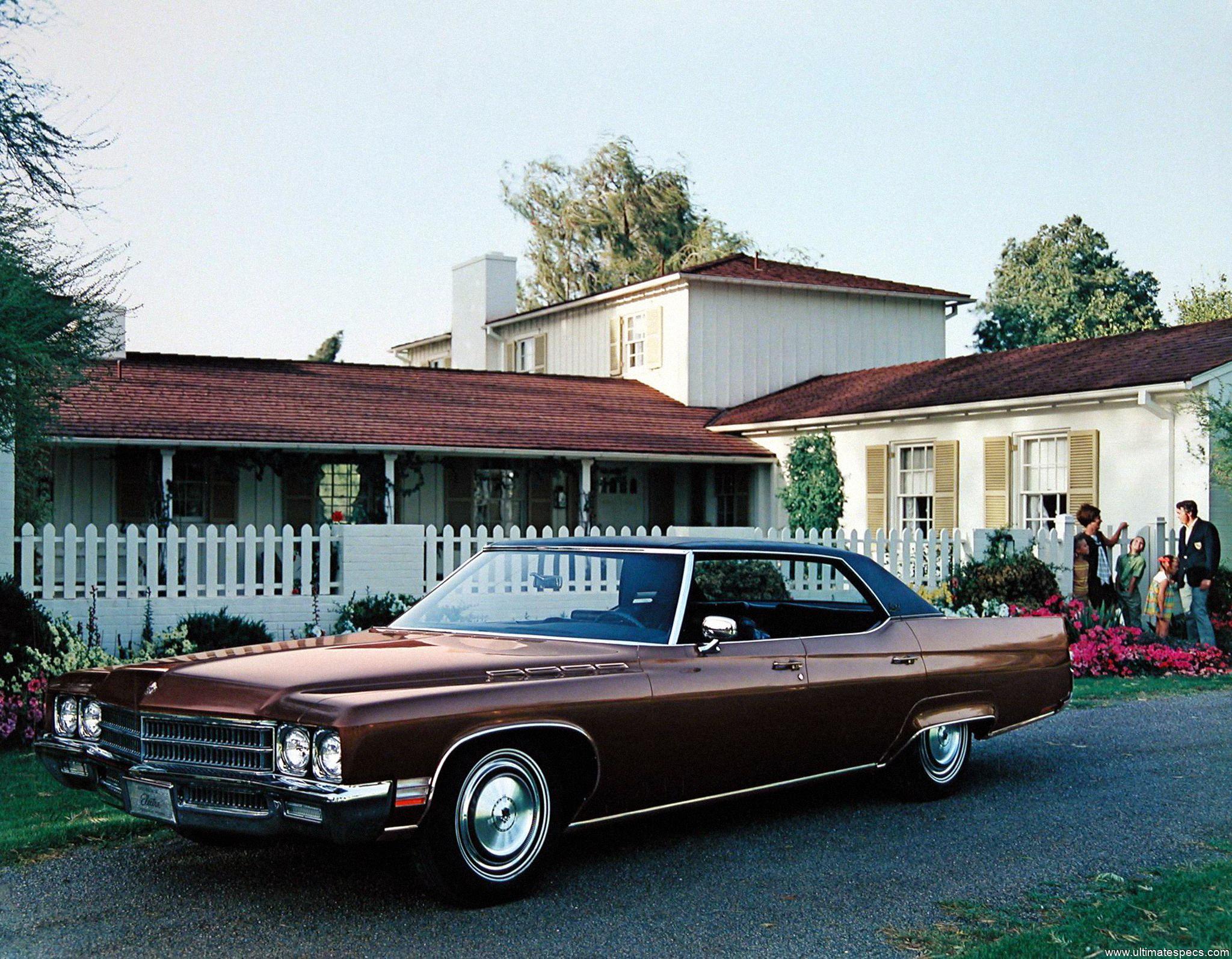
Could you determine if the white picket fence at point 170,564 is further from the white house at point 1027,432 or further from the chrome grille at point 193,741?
the white house at point 1027,432

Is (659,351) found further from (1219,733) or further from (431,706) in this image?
(431,706)

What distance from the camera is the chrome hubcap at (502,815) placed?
516 centimetres

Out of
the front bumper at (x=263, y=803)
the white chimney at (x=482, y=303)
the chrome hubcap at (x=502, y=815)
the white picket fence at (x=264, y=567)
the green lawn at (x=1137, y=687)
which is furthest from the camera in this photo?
the white chimney at (x=482, y=303)

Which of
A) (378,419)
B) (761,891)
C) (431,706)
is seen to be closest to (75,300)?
(431,706)

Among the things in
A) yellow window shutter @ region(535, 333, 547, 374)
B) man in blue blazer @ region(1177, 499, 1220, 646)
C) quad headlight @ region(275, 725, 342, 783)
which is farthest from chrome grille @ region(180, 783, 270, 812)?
yellow window shutter @ region(535, 333, 547, 374)

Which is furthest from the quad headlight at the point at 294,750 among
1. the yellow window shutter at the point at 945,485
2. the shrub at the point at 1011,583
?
the yellow window shutter at the point at 945,485

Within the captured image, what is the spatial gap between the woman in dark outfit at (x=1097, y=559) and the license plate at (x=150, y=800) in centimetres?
1198

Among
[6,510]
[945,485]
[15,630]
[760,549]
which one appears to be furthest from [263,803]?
[945,485]

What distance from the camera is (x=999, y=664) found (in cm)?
756

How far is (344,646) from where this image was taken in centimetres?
604

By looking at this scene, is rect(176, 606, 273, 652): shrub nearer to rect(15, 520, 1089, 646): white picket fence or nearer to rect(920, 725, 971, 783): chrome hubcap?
rect(15, 520, 1089, 646): white picket fence

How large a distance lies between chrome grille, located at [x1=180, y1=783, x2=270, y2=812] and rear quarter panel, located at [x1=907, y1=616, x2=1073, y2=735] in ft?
12.1

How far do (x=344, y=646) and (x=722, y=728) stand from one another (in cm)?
176

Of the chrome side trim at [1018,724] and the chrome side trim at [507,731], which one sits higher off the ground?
the chrome side trim at [507,731]
